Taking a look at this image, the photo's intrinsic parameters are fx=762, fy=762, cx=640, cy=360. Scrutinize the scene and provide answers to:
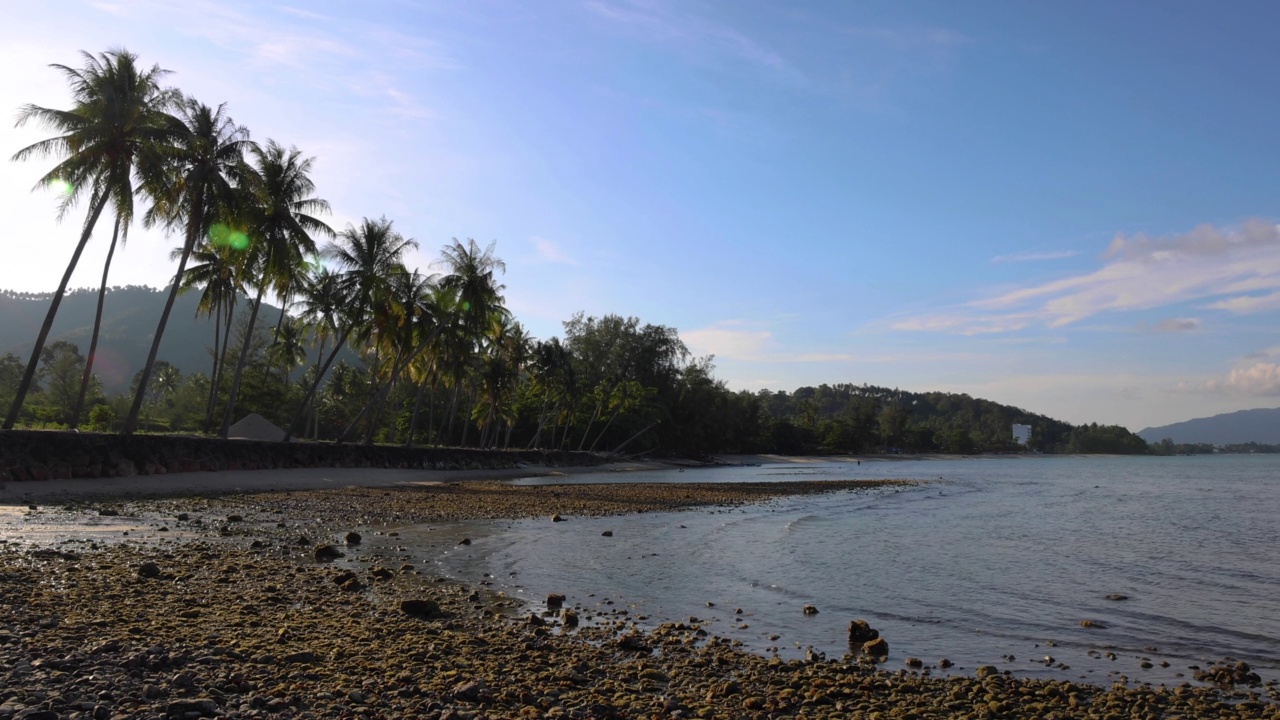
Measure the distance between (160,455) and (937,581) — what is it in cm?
2480

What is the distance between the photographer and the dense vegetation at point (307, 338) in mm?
24703

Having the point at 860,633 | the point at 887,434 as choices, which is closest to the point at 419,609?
the point at 860,633

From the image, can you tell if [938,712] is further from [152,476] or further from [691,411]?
[691,411]

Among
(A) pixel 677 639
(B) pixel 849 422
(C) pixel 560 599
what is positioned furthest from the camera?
(B) pixel 849 422

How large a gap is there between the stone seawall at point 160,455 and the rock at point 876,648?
22020mm

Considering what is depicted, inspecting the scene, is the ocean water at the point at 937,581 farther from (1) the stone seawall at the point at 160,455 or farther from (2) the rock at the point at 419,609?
(1) the stone seawall at the point at 160,455

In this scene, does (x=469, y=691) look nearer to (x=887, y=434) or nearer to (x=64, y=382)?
(x=64, y=382)

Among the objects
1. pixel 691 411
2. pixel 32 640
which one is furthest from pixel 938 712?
pixel 691 411

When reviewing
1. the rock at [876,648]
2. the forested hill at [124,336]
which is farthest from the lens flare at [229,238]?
the forested hill at [124,336]

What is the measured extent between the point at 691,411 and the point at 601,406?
1718cm

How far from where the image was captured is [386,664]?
633cm

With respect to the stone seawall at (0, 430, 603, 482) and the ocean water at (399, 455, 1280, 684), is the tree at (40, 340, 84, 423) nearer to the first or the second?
the stone seawall at (0, 430, 603, 482)

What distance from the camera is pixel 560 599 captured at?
9672 millimetres

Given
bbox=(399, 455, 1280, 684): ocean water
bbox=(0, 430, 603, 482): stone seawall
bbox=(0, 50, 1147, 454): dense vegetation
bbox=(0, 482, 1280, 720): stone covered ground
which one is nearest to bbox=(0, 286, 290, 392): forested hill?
bbox=(0, 50, 1147, 454): dense vegetation
